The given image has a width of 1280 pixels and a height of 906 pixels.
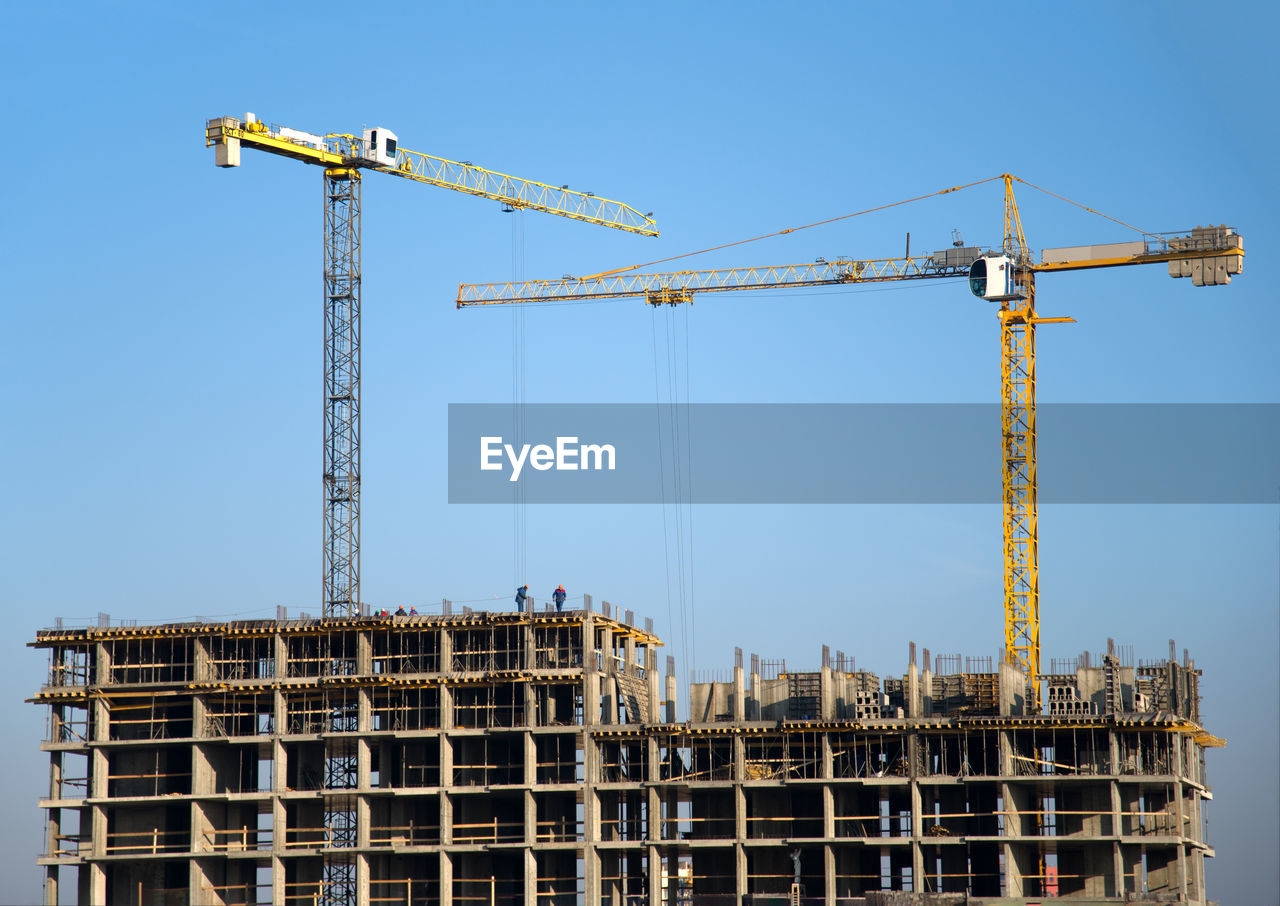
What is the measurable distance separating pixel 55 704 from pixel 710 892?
40551 mm

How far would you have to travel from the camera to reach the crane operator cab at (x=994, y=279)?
126750 millimetres

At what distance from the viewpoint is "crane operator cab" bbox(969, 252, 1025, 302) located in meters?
127

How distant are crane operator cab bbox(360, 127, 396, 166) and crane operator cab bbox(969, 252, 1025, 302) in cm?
4270

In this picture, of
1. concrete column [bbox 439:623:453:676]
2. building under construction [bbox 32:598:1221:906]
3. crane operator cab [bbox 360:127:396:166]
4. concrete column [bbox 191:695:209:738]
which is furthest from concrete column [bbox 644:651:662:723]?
crane operator cab [bbox 360:127:396:166]

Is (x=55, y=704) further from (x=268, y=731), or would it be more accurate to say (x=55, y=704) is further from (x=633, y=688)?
(x=633, y=688)

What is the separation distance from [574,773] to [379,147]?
2052 inches

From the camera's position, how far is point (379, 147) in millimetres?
138500

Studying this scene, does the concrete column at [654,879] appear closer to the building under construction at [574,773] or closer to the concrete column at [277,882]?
the building under construction at [574,773]

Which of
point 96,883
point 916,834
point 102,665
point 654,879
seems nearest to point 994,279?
point 916,834

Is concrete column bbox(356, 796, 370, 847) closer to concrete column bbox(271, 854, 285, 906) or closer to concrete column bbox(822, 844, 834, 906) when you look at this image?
concrete column bbox(271, 854, 285, 906)

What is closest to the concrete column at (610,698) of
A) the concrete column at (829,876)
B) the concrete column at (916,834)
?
the concrete column at (829,876)

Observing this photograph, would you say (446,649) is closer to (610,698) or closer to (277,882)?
(610,698)

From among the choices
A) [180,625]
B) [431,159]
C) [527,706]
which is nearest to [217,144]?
[431,159]

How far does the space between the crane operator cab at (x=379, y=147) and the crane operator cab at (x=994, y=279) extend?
4270cm
